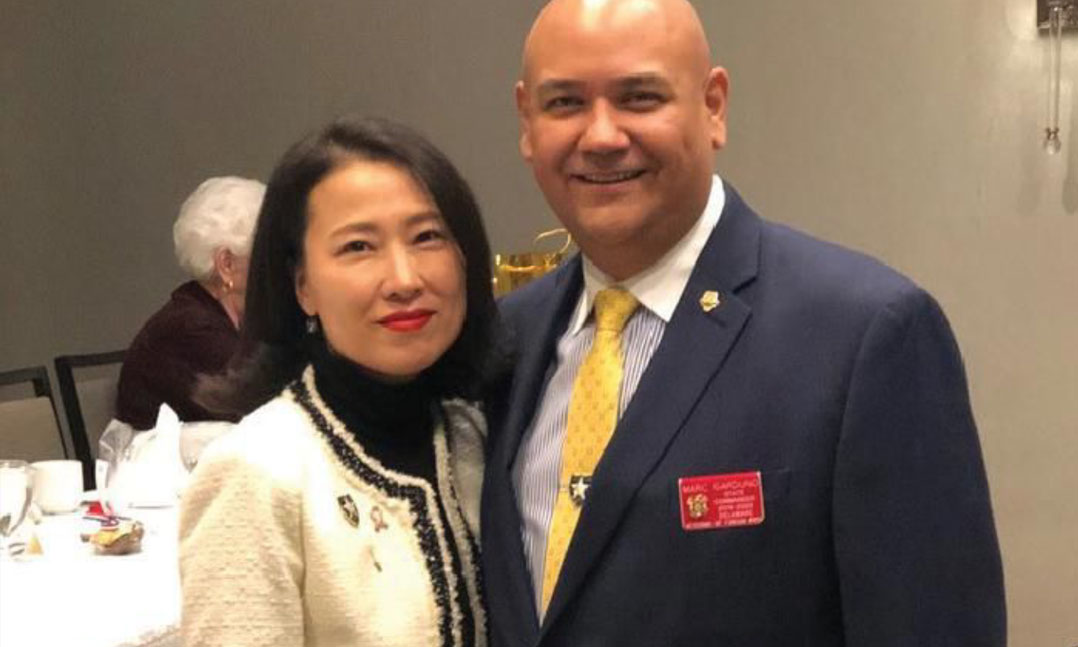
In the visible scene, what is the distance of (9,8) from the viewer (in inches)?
198

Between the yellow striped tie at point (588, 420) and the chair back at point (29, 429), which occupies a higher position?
the yellow striped tie at point (588, 420)

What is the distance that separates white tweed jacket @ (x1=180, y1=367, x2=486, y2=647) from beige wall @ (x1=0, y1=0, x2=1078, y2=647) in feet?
7.81

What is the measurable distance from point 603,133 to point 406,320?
299 mm

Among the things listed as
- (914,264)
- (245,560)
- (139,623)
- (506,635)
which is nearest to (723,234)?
(506,635)

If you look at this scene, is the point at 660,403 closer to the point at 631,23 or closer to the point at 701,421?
the point at 701,421

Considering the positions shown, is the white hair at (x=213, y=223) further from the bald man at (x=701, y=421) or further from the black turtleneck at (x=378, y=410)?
the bald man at (x=701, y=421)

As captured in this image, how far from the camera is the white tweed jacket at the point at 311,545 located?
1340 mm

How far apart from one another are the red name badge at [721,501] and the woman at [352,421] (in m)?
0.32

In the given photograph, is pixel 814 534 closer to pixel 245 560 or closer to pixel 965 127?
pixel 245 560

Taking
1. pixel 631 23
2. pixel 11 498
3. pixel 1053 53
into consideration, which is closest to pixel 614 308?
pixel 631 23

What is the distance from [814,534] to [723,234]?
13.4 inches

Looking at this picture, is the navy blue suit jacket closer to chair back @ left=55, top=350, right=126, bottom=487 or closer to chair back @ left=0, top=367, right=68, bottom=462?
chair back @ left=0, top=367, right=68, bottom=462

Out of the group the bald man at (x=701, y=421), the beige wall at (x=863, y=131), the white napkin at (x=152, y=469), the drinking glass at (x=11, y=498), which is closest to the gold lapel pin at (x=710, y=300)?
the bald man at (x=701, y=421)

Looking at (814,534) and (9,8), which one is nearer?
(814,534)
